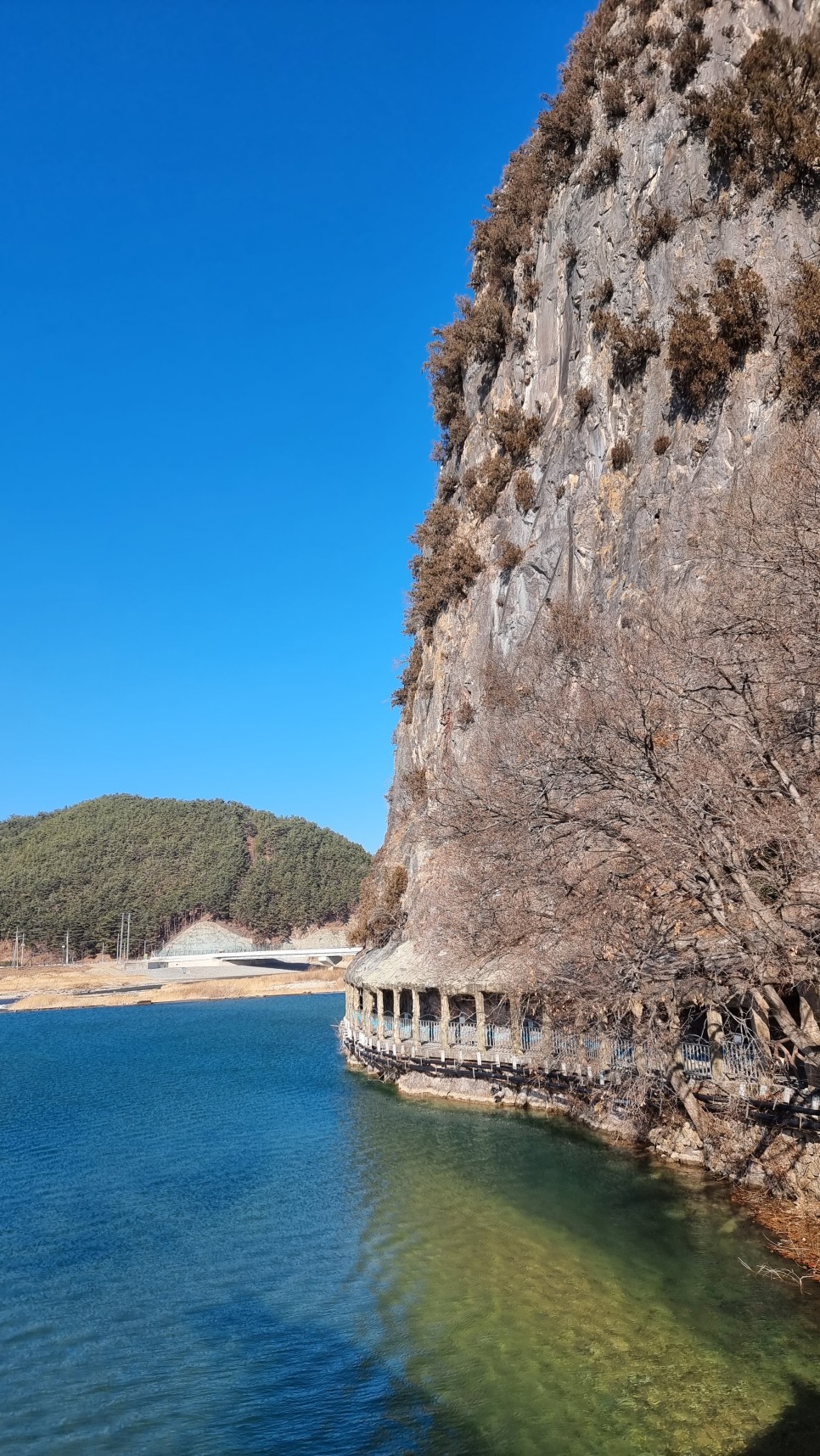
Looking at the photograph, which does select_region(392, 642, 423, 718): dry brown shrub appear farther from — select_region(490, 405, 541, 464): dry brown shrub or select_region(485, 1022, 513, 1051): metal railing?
select_region(485, 1022, 513, 1051): metal railing

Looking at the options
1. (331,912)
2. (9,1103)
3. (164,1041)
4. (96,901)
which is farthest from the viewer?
(331,912)

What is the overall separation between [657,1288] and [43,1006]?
9871 centimetres

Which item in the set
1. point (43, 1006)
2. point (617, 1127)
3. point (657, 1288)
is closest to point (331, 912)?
point (43, 1006)

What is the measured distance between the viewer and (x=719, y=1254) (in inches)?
616

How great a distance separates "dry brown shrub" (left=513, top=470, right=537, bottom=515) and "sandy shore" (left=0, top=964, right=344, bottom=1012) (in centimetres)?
8056

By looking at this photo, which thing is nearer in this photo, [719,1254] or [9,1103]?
[719,1254]

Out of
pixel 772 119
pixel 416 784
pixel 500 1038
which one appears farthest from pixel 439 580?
pixel 500 1038

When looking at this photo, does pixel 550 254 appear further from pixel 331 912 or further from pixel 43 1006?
pixel 331 912

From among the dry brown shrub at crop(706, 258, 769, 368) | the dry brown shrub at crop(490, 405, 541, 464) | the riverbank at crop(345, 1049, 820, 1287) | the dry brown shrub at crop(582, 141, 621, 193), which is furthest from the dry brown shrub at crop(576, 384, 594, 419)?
the riverbank at crop(345, 1049, 820, 1287)

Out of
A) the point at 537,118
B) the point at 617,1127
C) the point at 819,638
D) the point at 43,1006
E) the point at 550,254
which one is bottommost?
the point at 43,1006

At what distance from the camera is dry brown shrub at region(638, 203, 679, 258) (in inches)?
1569

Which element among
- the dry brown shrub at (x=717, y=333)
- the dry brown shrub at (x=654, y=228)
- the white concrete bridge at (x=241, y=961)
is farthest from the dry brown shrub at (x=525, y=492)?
the white concrete bridge at (x=241, y=961)

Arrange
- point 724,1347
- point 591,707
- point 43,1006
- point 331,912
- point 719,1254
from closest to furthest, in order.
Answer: point 724,1347
point 719,1254
point 591,707
point 43,1006
point 331,912

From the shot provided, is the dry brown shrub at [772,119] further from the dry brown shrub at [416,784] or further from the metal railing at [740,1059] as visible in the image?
the metal railing at [740,1059]
